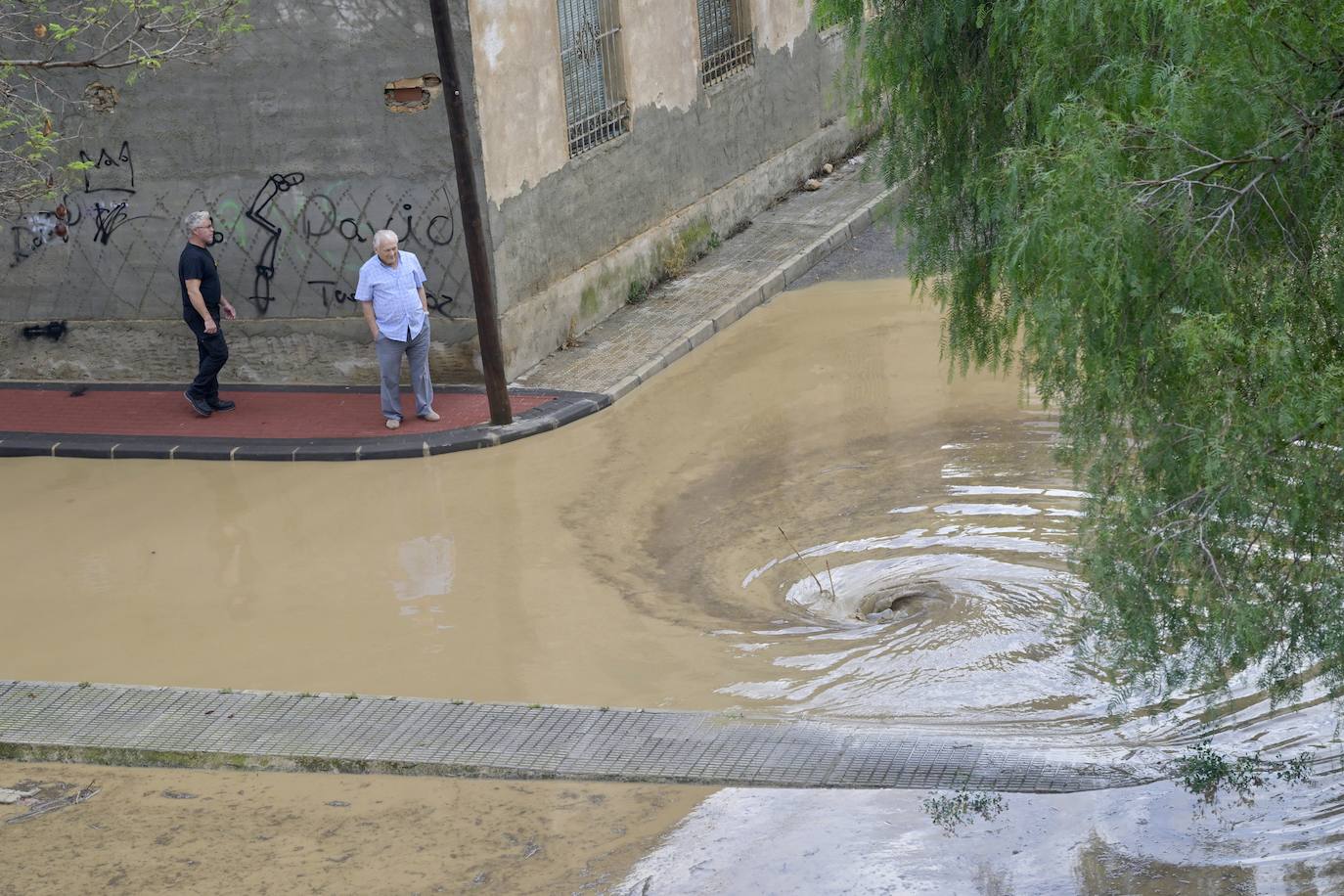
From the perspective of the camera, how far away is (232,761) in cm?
681

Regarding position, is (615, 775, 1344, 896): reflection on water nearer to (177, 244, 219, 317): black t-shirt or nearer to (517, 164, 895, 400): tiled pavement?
(517, 164, 895, 400): tiled pavement

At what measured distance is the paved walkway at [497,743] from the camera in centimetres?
625

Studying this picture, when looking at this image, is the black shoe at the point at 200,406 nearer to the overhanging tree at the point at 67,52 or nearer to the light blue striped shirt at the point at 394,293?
the light blue striped shirt at the point at 394,293

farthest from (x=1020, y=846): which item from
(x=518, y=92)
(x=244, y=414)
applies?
(x=518, y=92)

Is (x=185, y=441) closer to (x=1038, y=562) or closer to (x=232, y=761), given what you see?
(x=232, y=761)

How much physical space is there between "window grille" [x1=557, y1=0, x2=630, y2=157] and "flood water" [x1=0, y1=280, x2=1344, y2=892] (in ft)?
7.97

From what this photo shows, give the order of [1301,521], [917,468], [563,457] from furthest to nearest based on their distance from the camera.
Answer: [563,457] → [917,468] → [1301,521]

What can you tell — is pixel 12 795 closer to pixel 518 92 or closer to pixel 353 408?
pixel 353 408

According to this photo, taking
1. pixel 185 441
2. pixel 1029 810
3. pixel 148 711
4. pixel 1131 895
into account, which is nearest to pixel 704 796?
pixel 1029 810

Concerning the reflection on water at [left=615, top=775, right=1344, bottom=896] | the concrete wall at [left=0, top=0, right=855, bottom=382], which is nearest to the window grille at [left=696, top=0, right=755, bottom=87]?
the concrete wall at [left=0, top=0, right=855, bottom=382]

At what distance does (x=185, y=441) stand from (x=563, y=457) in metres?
2.83

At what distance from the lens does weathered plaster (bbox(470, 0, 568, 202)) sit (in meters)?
11.8

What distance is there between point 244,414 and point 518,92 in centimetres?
319

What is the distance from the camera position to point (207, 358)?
1198 cm
